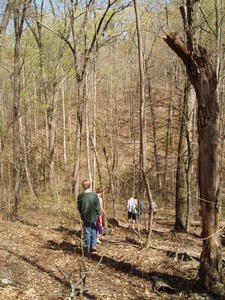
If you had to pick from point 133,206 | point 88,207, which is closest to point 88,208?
point 88,207

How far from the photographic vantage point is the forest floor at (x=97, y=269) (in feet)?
14.5

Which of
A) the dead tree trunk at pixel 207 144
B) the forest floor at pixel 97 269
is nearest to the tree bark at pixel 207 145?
the dead tree trunk at pixel 207 144

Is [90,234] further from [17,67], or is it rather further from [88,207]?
[17,67]

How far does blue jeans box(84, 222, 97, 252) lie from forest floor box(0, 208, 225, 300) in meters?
0.18

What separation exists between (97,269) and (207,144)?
311cm

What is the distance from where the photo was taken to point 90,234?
20.6ft

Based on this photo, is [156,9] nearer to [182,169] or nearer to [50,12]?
[182,169]

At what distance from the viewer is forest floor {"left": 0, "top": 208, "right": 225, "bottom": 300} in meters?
4.43

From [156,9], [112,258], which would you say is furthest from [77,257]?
[156,9]

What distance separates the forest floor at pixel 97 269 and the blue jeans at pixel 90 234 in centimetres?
18

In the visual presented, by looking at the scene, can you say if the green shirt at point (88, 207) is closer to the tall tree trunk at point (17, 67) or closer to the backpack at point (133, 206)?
the backpack at point (133, 206)

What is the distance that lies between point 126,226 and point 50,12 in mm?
10853

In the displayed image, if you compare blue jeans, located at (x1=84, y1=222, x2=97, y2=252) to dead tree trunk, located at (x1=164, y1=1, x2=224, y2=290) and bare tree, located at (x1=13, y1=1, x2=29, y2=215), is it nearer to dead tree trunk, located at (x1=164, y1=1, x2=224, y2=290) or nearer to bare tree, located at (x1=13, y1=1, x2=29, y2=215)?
dead tree trunk, located at (x1=164, y1=1, x2=224, y2=290)

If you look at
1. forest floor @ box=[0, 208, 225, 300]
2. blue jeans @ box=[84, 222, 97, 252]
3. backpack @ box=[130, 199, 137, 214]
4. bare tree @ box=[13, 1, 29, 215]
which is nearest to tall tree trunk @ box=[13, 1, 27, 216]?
bare tree @ box=[13, 1, 29, 215]
